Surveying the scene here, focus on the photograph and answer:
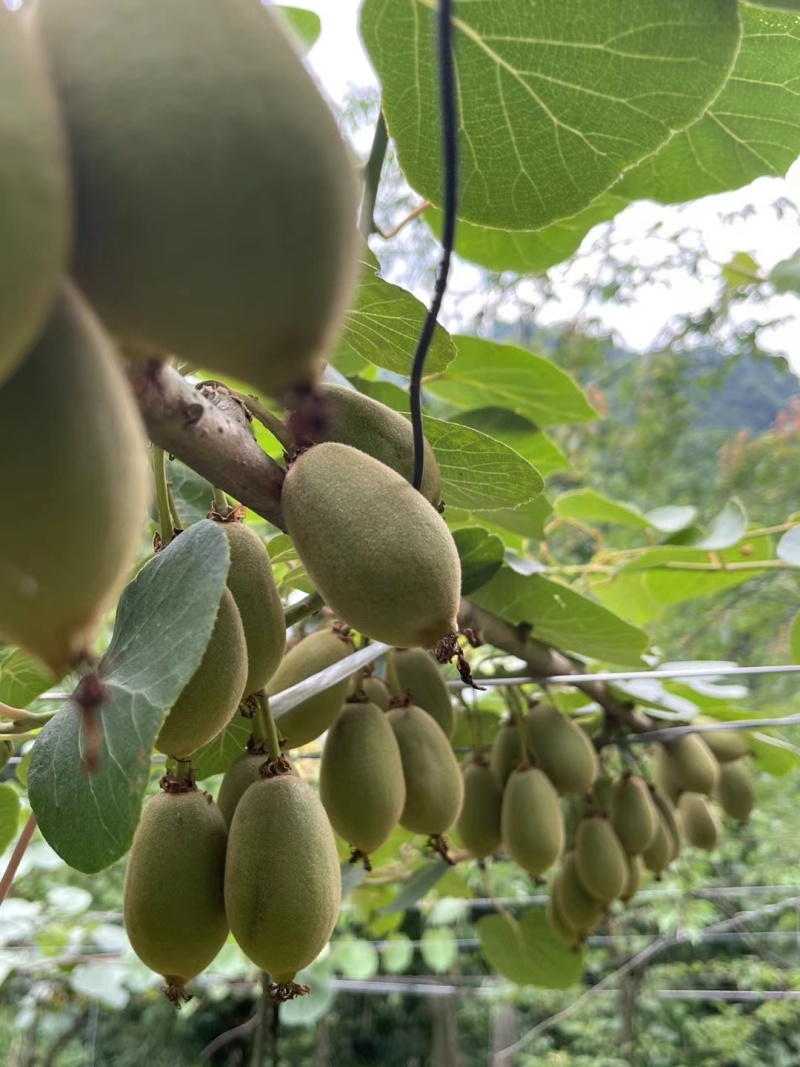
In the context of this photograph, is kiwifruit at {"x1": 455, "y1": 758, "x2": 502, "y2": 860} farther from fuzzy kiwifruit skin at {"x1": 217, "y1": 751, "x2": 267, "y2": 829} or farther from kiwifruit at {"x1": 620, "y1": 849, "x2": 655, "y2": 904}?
fuzzy kiwifruit skin at {"x1": 217, "y1": 751, "x2": 267, "y2": 829}

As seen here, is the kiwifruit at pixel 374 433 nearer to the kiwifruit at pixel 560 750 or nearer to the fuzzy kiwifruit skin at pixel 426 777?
the fuzzy kiwifruit skin at pixel 426 777

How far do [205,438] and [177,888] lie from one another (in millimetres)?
241

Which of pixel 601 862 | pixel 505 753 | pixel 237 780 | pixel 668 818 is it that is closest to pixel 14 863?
pixel 237 780

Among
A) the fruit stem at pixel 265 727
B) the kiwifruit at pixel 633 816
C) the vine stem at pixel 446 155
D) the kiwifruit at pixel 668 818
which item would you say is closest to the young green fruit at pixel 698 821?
the kiwifruit at pixel 668 818

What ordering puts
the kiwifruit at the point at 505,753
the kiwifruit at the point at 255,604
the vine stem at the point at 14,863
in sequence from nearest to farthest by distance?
1. the kiwifruit at the point at 255,604
2. the vine stem at the point at 14,863
3. the kiwifruit at the point at 505,753

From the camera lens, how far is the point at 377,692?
0.73 metres

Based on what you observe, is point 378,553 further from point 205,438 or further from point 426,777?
point 426,777

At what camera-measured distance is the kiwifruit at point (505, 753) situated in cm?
96

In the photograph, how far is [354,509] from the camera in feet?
1.28

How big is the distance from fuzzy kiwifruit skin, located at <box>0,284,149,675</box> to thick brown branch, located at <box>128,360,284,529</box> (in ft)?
0.36

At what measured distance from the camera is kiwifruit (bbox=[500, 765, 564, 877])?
2.80ft

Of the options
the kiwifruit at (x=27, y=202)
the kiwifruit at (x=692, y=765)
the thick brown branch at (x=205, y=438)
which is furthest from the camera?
the kiwifruit at (x=692, y=765)

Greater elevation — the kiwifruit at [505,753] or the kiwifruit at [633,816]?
the kiwifruit at [505,753]

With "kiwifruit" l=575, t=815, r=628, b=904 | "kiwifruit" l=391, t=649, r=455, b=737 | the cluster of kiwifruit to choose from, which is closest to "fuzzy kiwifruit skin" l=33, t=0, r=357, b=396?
the cluster of kiwifruit
